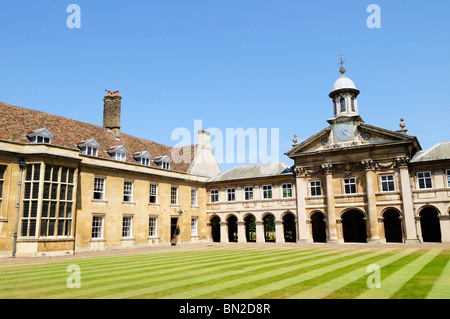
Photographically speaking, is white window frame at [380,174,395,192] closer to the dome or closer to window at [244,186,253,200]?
the dome

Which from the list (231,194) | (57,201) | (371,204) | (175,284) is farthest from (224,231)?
(175,284)

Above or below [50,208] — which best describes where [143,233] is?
below

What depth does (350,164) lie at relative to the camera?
34906mm

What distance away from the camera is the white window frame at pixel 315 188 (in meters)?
36.6

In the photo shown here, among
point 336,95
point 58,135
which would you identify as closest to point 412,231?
point 336,95

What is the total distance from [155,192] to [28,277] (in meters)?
23.7

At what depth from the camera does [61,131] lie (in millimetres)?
31578

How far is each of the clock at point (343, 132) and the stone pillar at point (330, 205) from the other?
9.66 feet

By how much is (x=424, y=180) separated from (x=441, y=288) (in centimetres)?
2615

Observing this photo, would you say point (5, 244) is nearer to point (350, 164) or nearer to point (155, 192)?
point (155, 192)

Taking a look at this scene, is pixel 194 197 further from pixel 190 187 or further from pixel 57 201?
pixel 57 201

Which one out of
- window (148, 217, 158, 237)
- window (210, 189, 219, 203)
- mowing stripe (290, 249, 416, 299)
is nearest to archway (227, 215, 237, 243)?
window (210, 189, 219, 203)

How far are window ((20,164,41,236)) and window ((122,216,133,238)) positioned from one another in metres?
8.94
